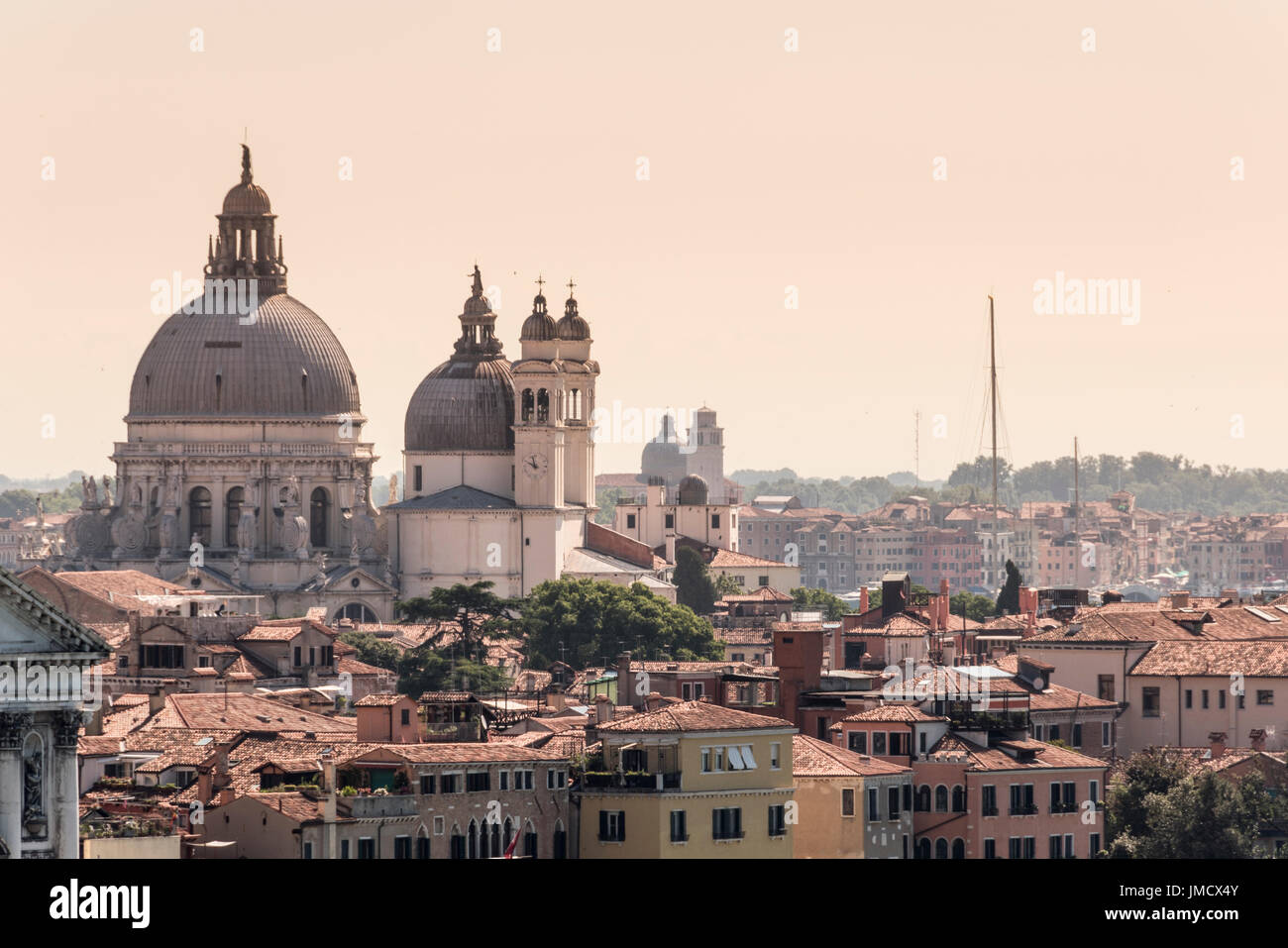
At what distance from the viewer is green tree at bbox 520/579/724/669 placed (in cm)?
10150

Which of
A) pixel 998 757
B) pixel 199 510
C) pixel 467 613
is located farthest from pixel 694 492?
pixel 998 757

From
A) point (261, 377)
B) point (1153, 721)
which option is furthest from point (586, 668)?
point (261, 377)

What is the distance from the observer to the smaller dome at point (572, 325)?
12712 centimetres

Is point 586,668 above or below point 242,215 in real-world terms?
below

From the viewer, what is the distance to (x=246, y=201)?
13012 centimetres

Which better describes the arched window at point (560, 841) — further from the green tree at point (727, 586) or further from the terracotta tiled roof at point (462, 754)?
the green tree at point (727, 586)

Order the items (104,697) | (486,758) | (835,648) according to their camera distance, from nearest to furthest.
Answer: (486,758)
(104,697)
(835,648)

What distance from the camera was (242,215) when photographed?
129875 millimetres

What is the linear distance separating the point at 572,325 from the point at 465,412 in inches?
174

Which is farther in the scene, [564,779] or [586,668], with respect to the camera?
[586,668]

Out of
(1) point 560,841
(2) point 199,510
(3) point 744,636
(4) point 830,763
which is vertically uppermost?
(2) point 199,510

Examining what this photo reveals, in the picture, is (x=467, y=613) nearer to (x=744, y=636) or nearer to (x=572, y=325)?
(x=744, y=636)
